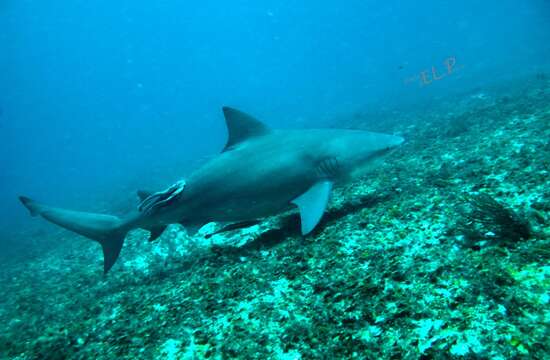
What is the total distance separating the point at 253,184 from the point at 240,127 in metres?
1.15

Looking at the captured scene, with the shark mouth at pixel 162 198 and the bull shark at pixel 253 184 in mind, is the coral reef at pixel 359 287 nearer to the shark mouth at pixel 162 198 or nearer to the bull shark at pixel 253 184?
the bull shark at pixel 253 184

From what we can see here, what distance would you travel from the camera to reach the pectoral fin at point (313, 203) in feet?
13.3

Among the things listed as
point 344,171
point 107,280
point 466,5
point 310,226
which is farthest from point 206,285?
point 466,5

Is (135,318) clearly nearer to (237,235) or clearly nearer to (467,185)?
(237,235)

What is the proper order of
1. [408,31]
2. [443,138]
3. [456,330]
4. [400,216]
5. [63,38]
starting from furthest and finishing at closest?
[408,31] → [63,38] → [443,138] → [400,216] → [456,330]

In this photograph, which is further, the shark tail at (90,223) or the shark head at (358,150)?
the shark tail at (90,223)

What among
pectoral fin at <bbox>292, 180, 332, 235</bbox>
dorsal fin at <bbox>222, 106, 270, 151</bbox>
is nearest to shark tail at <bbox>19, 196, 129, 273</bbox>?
dorsal fin at <bbox>222, 106, 270, 151</bbox>

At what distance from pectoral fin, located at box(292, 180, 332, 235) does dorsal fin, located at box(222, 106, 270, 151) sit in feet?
4.42

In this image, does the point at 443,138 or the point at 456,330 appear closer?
the point at 456,330

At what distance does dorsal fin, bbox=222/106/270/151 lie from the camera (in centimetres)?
510

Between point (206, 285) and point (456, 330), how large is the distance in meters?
2.87

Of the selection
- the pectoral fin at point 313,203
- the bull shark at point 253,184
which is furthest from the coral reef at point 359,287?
the bull shark at point 253,184

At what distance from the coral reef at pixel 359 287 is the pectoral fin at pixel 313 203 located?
1.14ft

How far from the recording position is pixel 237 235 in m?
6.14
